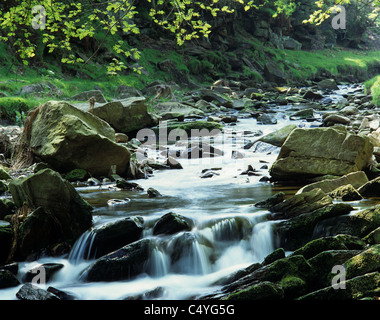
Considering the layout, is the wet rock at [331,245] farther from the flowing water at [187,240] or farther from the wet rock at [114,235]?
the wet rock at [114,235]

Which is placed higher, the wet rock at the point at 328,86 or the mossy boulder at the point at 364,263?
A: the mossy boulder at the point at 364,263

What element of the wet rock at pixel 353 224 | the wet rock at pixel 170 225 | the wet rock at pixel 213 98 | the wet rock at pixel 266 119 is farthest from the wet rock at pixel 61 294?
the wet rock at pixel 213 98

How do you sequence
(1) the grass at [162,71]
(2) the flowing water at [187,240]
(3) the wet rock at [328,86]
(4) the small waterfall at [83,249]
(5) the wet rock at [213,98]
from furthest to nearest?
1. (3) the wet rock at [328,86]
2. (5) the wet rock at [213,98]
3. (1) the grass at [162,71]
4. (4) the small waterfall at [83,249]
5. (2) the flowing water at [187,240]

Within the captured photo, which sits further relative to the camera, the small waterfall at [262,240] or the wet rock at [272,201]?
the wet rock at [272,201]

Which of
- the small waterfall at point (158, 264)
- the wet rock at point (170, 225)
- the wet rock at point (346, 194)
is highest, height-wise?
the wet rock at point (346, 194)

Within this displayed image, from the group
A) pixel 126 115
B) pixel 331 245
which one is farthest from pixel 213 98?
pixel 331 245

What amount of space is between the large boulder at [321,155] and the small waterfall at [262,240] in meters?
2.66

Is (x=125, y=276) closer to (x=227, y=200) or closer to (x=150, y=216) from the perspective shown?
(x=150, y=216)

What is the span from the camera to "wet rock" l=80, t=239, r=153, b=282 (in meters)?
5.13

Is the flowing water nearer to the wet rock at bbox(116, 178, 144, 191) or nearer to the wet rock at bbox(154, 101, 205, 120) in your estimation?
the wet rock at bbox(116, 178, 144, 191)

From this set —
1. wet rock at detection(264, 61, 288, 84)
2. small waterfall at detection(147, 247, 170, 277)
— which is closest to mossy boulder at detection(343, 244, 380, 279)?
small waterfall at detection(147, 247, 170, 277)

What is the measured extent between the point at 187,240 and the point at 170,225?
363 millimetres

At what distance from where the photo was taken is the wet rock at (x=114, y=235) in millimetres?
5598

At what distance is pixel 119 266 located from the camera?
5164 mm
